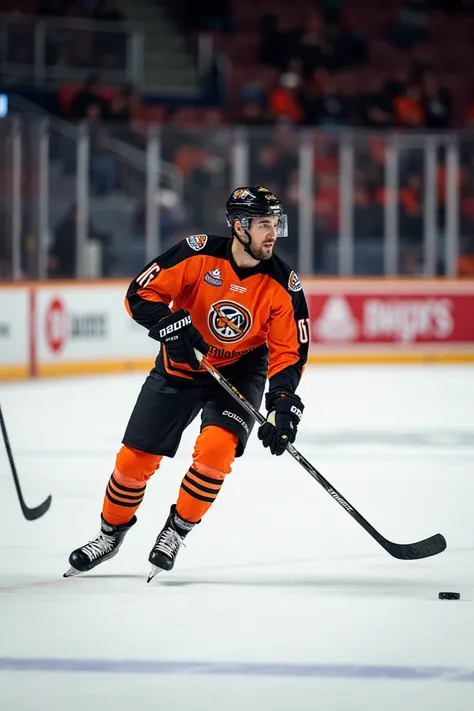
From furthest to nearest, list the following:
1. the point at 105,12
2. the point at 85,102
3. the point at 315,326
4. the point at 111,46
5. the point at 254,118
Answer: the point at 105,12
the point at 254,118
the point at 111,46
the point at 85,102
the point at 315,326

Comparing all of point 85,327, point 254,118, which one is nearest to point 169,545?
point 85,327

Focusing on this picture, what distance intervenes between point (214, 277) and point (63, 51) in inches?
384

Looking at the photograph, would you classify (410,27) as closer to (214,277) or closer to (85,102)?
(85,102)

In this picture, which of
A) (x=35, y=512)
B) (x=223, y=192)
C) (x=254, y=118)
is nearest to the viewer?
(x=35, y=512)

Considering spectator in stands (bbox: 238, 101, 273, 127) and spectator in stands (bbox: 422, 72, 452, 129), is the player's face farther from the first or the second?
spectator in stands (bbox: 422, 72, 452, 129)

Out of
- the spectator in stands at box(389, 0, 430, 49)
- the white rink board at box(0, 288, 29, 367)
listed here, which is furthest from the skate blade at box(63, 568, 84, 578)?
the spectator in stands at box(389, 0, 430, 49)

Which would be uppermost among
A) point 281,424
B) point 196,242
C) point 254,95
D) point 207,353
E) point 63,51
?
point 63,51

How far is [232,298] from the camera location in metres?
4.38

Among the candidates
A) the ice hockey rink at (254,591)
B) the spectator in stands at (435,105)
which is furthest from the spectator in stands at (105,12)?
the ice hockey rink at (254,591)

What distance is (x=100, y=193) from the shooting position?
11.6m

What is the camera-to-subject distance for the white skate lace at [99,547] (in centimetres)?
442

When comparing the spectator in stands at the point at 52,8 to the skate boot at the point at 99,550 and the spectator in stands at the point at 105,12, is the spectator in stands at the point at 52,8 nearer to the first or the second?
the spectator in stands at the point at 105,12

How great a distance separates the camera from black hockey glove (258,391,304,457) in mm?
4281

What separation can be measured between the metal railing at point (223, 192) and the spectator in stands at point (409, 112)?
2478mm
